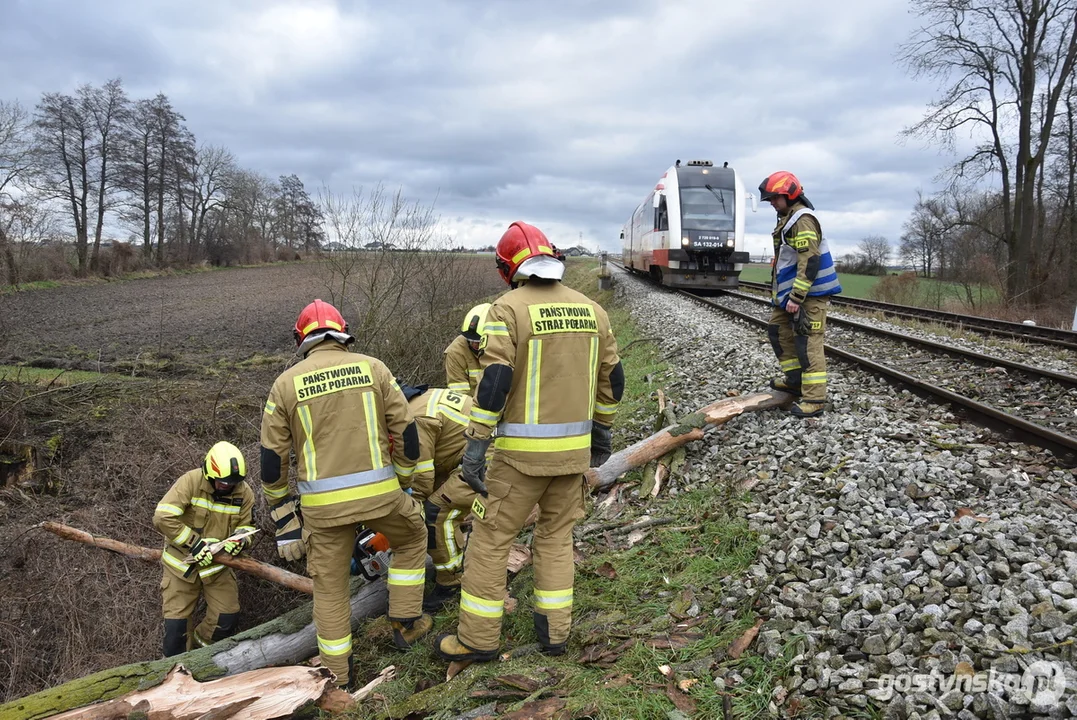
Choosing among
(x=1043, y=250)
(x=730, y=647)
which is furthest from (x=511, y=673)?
(x=1043, y=250)

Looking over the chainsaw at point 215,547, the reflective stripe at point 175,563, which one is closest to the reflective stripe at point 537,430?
the chainsaw at point 215,547

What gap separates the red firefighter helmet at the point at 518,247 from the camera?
3143 mm

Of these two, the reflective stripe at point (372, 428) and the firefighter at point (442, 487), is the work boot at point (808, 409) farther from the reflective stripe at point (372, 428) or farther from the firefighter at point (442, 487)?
the reflective stripe at point (372, 428)

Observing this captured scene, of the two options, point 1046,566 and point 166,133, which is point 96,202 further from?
point 1046,566

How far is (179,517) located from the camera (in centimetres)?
432

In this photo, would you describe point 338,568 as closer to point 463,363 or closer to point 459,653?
point 459,653

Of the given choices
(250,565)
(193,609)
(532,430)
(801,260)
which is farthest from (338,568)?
(801,260)

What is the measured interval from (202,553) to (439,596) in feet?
5.62

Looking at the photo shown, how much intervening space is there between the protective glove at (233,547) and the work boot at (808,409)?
4628 millimetres

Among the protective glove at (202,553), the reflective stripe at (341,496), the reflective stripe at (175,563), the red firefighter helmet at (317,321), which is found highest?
the red firefighter helmet at (317,321)

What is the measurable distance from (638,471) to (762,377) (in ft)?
7.34

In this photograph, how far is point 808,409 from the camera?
5.29m

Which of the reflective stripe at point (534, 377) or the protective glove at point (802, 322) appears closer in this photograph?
the reflective stripe at point (534, 377)

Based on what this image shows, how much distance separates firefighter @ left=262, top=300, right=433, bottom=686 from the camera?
333 centimetres
